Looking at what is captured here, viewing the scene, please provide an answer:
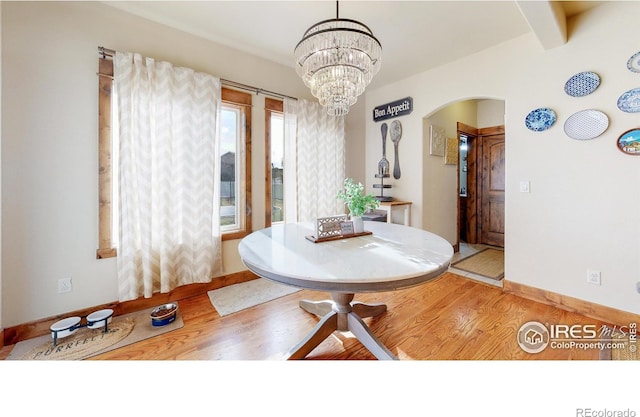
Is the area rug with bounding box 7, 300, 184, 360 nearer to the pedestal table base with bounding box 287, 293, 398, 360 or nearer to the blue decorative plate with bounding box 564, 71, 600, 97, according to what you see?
the pedestal table base with bounding box 287, 293, 398, 360

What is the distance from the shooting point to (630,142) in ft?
5.81

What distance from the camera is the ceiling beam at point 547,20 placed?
1.58 meters

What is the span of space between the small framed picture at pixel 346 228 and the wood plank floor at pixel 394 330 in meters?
0.73

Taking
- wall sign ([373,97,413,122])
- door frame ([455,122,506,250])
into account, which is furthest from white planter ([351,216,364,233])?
door frame ([455,122,506,250])

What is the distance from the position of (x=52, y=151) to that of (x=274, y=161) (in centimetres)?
184

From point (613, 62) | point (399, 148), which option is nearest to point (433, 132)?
Result: point (399, 148)

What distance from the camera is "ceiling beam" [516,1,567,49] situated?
5.17 feet

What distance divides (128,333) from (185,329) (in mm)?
383

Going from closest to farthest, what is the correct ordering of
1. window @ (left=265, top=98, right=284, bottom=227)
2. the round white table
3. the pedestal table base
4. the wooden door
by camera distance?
the round white table
the pedestal table base
window @ (left=265, top=98, right=284, bottom=227)
the wooden door

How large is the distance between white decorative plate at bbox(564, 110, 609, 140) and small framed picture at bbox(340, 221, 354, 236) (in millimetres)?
2086

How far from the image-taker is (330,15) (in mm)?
2031

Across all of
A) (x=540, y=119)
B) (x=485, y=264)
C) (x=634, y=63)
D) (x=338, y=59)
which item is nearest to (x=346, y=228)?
(x=338, y=59)

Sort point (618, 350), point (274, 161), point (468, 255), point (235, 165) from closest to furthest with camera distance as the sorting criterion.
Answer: point (618, 350), point (235, 165), point (274, 161), point (468, 255)

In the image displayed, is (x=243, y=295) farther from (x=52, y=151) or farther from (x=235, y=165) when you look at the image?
(x=52, y=151)
